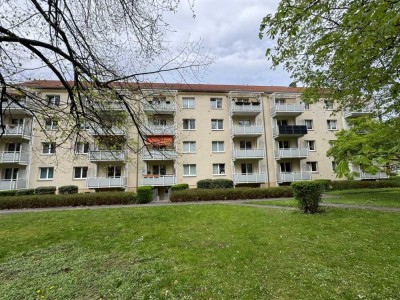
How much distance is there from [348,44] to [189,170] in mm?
24481

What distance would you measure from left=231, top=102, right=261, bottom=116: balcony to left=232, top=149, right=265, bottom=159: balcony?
15.5 ft

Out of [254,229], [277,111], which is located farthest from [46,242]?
[277,111]

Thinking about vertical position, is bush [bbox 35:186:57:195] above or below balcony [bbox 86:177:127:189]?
below

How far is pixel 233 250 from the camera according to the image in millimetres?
6023

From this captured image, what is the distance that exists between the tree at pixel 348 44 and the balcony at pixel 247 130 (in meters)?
19.2

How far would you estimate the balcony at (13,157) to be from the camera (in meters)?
24.2

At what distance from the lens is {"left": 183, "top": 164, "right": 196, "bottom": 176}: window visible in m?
27.4

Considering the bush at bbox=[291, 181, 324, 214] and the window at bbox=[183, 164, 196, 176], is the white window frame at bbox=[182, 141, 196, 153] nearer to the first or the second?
the window at bbox=[183, 164, 196, 176]

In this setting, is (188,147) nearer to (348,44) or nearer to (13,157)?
(13,157)

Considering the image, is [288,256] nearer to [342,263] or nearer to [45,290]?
[342,263]

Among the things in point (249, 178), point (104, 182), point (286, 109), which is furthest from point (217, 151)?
point (104, 182)

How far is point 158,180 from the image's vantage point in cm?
2589

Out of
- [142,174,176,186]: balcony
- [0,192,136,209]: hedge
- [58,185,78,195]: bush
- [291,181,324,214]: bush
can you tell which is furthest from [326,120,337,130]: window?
[58,185,78,195]: bush

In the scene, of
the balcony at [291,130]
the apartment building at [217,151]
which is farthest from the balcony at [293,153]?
the balcony at [291,130]
